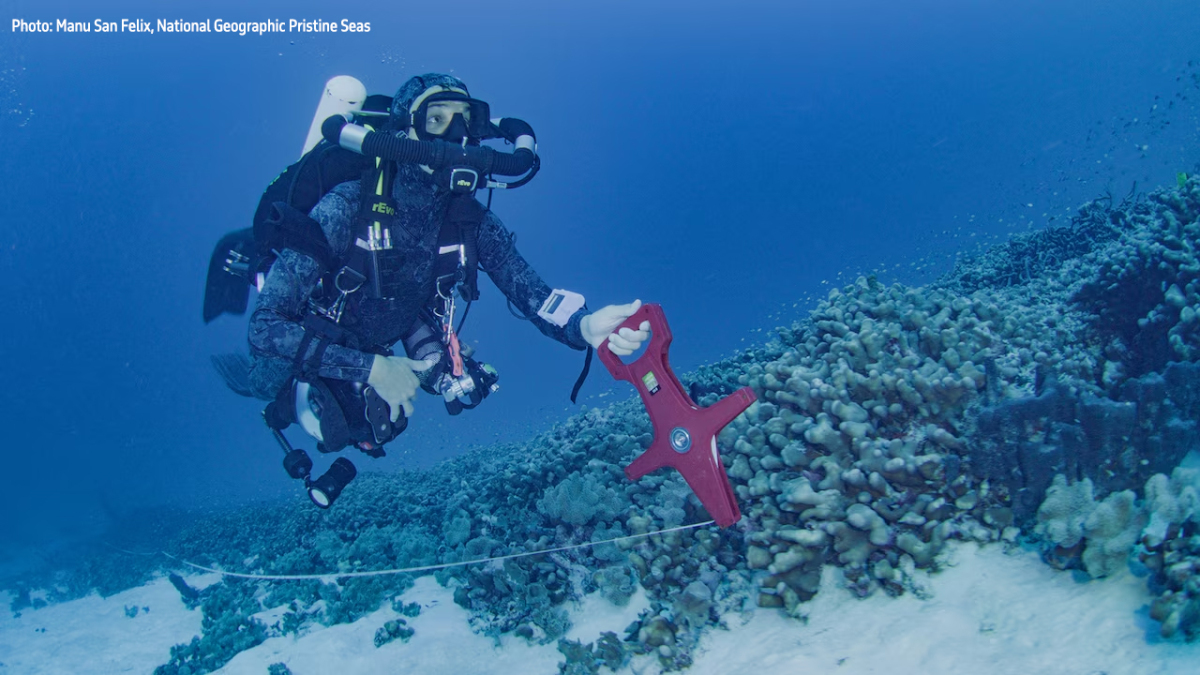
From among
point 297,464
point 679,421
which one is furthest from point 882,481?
point 297,464

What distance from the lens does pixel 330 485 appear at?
4711 millimetres

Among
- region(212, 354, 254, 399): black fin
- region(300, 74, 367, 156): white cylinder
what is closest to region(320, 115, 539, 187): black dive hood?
region(300, 74, 367, 156): white cylinder

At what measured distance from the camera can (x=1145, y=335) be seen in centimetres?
405

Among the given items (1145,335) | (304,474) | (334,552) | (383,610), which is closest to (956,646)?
(1145,335)

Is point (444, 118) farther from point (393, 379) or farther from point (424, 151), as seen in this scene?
point (393, 379)

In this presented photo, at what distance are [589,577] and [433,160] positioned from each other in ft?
10.1

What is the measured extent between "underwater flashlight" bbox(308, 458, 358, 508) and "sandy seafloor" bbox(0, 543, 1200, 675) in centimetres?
114

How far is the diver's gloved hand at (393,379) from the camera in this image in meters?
3.91

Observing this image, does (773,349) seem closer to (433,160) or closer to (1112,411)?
(1112,411)

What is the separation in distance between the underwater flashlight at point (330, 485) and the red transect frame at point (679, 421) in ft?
8.72

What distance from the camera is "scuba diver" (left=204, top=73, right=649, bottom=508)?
3875 millimetres

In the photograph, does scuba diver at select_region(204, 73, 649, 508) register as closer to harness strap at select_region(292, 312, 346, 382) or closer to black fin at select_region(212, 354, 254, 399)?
harness strap at select_region(292, 312, 346, 382)

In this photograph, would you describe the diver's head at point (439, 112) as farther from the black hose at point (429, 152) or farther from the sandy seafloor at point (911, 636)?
the sandy seafloor at point (911, 636)

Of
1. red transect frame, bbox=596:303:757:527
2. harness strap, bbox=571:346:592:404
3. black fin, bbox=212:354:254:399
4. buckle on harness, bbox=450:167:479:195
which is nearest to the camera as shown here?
red transect frame, bbox=596:303:757:527
